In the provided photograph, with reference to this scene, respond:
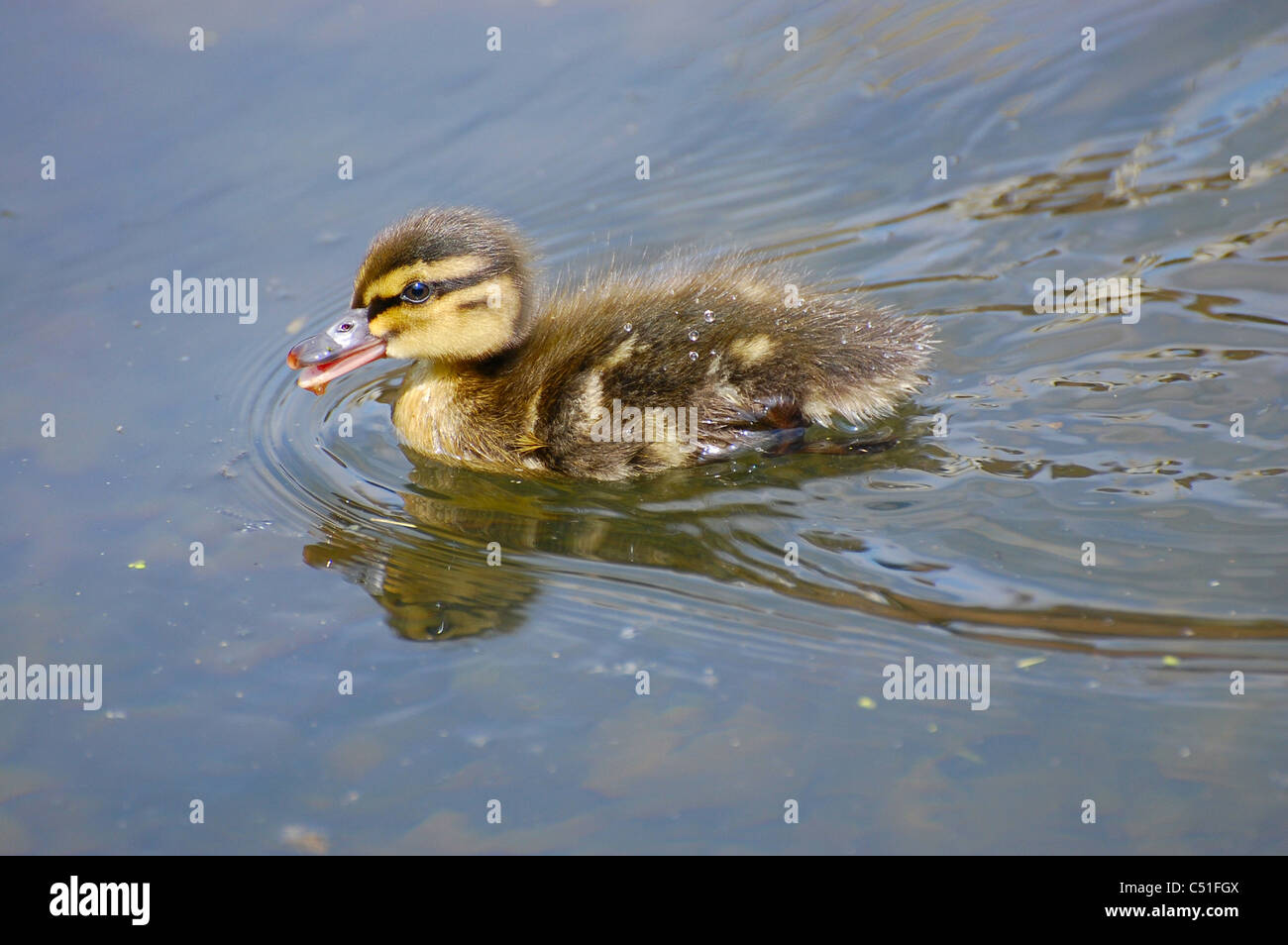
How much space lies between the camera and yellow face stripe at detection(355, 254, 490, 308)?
3.99 meters

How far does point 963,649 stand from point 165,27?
187 inches

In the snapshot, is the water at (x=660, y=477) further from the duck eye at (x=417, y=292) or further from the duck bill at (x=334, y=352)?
the duck eye at (x=417, y=292)

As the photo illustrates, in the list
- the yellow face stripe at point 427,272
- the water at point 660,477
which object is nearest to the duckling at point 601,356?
the yellow face stripe at point 427,272

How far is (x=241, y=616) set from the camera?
11.6 feet

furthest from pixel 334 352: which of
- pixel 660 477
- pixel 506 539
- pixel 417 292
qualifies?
pixel 660 477

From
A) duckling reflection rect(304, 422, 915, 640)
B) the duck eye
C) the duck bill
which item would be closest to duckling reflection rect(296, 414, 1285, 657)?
duckling reflection rect(304, 422, 915, 640)

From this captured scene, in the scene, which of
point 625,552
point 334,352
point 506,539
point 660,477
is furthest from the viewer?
point 334,352

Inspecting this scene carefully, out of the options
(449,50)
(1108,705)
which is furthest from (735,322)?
(449,50)

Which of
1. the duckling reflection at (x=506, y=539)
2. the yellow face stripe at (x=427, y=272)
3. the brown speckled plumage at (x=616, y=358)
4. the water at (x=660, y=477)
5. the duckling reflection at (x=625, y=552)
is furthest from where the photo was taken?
the yellow face stripe at (x=427, y=272)

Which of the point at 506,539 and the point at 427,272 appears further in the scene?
the point at 427,272

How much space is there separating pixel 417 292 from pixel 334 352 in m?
0.32

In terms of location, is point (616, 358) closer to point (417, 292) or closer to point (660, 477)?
A: point (660, 477)

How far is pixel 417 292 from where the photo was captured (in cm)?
402

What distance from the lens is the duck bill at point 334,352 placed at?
4055mm
